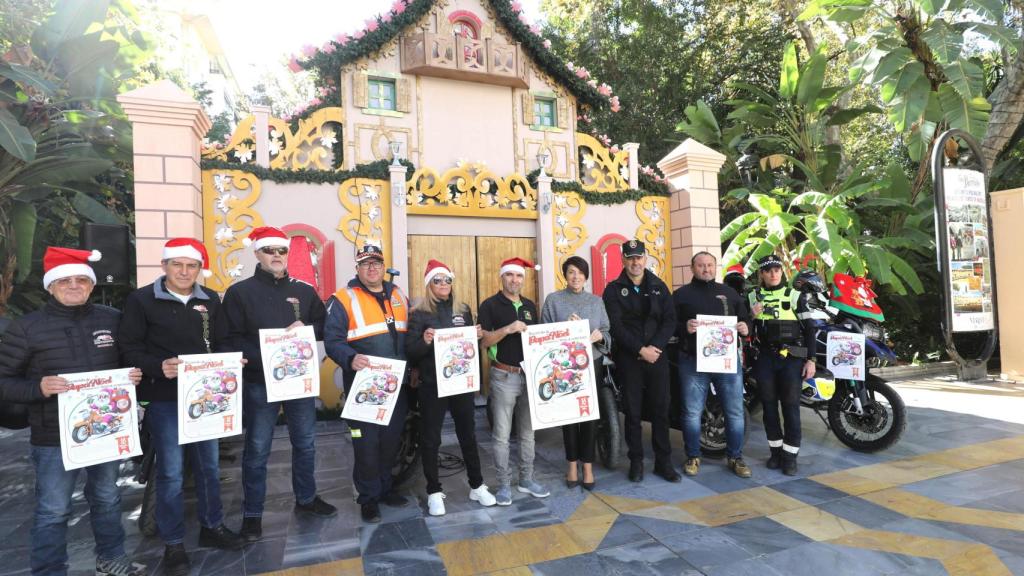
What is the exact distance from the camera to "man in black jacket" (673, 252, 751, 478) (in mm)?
4098

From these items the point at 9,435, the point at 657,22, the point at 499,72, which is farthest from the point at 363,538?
the point at 657,22

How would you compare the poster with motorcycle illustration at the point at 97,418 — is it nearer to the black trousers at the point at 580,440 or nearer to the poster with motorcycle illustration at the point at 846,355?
the black trousers at the point at 580,440

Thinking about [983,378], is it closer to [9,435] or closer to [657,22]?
[657,22]

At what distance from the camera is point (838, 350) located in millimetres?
4363

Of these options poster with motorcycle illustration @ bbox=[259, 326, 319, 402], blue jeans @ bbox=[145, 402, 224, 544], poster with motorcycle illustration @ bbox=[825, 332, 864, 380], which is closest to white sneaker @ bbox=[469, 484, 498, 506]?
poster with motorcycle illustration @ bbox=[259, 326, 319, 402]

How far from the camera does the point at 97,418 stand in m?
2.65

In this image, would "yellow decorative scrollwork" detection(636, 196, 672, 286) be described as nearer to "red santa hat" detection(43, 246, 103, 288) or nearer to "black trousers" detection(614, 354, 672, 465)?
"black trousers" detection(614, 354, 672, 465)

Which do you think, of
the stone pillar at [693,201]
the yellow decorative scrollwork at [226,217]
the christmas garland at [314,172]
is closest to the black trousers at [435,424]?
the yellow decorative scrollwork at [226,217]

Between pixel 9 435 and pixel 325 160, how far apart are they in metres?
5.35

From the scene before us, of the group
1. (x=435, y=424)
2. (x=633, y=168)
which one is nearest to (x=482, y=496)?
(x=435, y=424)

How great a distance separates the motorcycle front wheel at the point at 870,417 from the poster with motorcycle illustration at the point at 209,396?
463 centimetres

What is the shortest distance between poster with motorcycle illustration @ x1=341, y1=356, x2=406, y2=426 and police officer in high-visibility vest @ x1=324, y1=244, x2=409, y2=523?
0.36 ft

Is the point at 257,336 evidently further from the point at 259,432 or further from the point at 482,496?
the point at 482,496

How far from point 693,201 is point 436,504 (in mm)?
5575
